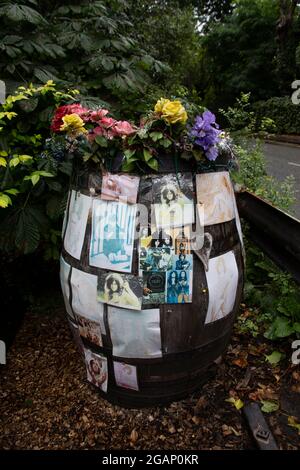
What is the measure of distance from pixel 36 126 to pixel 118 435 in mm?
1908

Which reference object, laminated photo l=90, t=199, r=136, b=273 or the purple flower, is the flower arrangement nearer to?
the purple flower

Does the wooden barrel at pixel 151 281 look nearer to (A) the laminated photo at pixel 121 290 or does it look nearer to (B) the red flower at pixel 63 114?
(A) the laminated photo at pixel 121 290

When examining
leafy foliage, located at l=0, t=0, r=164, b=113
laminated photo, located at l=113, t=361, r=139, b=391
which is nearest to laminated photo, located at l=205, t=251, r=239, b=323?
laminated photo, located at l=113, t=361, r=139, b=391

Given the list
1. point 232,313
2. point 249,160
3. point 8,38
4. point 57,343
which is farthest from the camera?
point 249,160

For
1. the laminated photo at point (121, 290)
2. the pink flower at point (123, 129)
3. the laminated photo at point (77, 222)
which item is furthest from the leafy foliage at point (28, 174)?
the laminated photo at point (121, 290)

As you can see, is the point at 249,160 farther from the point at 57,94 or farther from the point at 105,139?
the point at 105,139

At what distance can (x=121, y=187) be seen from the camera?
1.63 metres

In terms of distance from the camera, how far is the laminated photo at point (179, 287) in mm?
1649

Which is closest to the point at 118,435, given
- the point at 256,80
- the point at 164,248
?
the point at 164,248

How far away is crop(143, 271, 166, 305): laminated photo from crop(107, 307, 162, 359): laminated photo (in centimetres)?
5

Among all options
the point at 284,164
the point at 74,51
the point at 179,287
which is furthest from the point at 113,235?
the point at 284,164

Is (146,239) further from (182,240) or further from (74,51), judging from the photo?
(74,51)

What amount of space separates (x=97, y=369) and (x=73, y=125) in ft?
4.04

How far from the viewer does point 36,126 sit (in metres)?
2.41
